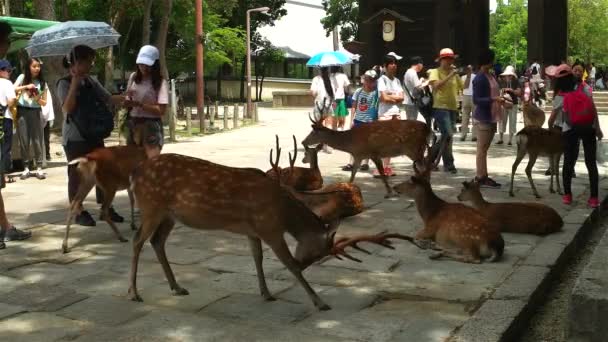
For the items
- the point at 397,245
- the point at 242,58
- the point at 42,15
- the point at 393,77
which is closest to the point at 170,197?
the point at 397,245

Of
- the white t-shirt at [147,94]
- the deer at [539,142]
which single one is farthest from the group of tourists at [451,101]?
the white t-shirt at [147,94]

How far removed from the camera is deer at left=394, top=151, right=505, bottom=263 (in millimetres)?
6020

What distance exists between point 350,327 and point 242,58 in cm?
3896

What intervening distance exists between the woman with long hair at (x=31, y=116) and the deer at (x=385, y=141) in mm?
4751

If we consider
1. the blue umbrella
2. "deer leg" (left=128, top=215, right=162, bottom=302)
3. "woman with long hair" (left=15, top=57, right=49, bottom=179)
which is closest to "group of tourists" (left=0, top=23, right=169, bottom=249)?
"deer leg" (left=128, top=215, right=162, bottom=302)

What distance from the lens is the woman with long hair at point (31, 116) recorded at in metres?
11.1

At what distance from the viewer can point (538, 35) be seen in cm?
3266

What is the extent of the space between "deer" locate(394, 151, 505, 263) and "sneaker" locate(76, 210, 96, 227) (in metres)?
3.09

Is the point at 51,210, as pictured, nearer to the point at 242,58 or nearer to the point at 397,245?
the point at 397,245

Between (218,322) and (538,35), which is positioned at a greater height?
(538,35)

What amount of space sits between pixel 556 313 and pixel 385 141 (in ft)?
14.1

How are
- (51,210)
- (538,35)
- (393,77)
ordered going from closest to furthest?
(51,210) < (393,77) < (538,35)

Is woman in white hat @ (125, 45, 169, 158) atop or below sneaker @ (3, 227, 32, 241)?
atop

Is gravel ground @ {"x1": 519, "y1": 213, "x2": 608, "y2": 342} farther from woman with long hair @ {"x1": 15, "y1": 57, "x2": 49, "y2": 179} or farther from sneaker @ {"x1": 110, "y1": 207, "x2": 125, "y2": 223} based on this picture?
woman with long hair @ {"x1": 15, "y1": 57, "x2": 49, "y2": 179}
